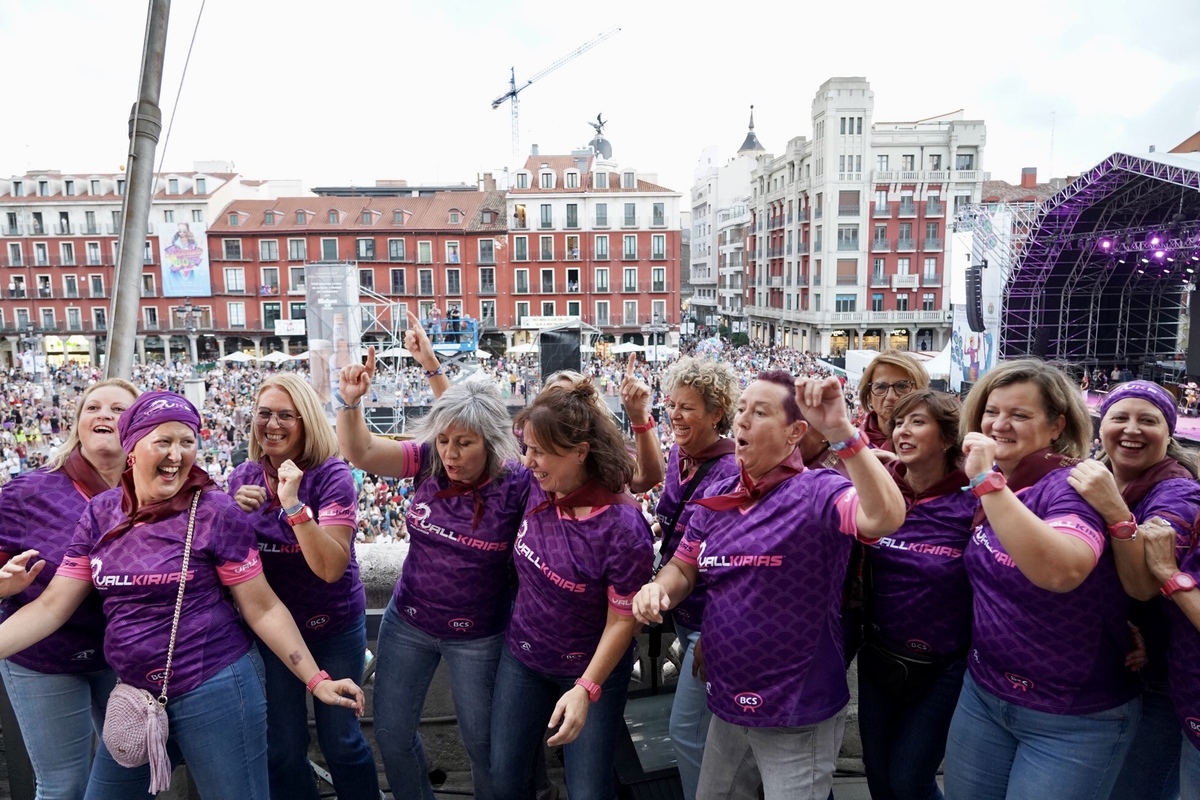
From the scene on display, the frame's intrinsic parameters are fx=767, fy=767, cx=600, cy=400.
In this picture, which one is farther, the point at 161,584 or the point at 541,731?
the point at 541,731

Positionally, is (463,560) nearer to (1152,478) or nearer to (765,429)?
(765,429)

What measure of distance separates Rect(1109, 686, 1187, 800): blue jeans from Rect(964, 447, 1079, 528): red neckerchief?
22.3 inches

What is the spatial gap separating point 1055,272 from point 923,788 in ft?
81.9

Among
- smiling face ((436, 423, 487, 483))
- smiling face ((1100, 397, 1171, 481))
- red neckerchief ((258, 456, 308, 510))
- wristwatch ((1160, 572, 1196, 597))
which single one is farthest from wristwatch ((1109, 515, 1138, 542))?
red neckerchief ((258, 456, 308, 510))

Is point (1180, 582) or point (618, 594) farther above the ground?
point (1180, 582)

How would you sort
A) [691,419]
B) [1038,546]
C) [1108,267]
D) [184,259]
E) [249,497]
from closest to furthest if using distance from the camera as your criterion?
1. [1038,546]
2. [249,497]
3. [691,419]
4. [1108,267]
5. [184,259]

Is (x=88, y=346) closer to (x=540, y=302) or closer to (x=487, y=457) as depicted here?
(x=540, y=302)

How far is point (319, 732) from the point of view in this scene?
7.83ft

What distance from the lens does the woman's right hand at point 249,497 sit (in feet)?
7.43

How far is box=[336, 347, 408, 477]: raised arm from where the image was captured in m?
2.49

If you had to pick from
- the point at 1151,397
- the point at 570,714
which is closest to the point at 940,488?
the point at 1151,397

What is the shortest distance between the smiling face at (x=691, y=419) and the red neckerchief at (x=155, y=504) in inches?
56.5

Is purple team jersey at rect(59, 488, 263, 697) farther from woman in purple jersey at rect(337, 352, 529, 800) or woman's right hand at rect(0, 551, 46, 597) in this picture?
woman in purple jersey at rect(337, 352, 529, 800)

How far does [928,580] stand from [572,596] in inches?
37.5
